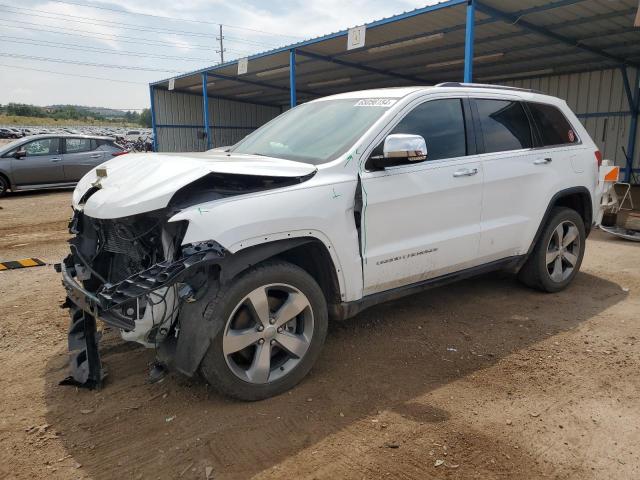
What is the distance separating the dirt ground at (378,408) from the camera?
2.50 meters

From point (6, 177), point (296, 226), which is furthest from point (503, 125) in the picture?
point (6, 177)

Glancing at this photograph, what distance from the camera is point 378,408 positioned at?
2973mm

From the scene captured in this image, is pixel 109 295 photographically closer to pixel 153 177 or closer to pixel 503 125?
pixel 153 177

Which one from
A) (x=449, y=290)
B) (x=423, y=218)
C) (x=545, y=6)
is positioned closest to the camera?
(x=423, y=218)

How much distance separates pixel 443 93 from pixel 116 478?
3.39 metres

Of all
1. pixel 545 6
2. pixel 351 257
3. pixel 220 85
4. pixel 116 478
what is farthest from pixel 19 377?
pixel 220 85

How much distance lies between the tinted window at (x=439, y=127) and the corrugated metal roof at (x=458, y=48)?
6.07m

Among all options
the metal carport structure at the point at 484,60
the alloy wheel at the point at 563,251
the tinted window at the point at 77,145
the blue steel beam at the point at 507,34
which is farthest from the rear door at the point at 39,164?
the alloy wheel at the point at 563,251

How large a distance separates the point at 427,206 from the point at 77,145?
41.9 ft

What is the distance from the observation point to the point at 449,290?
16.6ft

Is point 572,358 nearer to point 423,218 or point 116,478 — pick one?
point 423,218

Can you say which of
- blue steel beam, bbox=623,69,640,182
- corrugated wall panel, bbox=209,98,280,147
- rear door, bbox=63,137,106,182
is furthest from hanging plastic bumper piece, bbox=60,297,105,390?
corrugated wall panel, bbox=209,98,280,147

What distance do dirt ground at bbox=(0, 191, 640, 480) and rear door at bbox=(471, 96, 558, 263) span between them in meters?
0.73

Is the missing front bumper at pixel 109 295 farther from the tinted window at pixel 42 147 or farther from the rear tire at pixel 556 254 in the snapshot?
the tinted window at pixel 42 147
